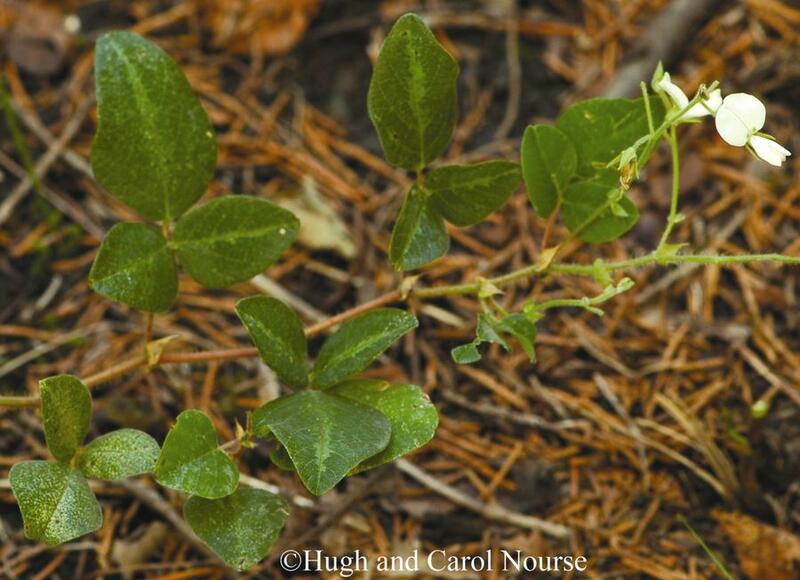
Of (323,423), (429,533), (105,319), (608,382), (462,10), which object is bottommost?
(429,533)

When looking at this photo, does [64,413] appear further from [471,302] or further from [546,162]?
[471,302]

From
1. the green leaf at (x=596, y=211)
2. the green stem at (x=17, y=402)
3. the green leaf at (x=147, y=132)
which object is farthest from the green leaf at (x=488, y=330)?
the green stem at (x=17, y=402)

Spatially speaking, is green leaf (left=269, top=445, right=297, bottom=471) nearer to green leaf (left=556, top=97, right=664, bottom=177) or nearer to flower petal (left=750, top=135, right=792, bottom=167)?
green leaf (left=556, top=97, right=664, bottom=177)

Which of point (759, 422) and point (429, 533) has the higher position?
point (759, 422)

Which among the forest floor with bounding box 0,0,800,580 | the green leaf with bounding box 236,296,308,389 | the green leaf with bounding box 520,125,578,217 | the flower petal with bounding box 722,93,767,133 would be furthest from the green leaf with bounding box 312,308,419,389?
the flower petal with bounding box 722,93,767,133

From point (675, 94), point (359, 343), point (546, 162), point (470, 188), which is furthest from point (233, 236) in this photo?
point (675, 94)

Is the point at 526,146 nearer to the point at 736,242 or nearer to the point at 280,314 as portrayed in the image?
the point at 280,314

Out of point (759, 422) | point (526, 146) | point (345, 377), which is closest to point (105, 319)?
point (345, 377)

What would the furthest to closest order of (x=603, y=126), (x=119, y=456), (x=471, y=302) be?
(x=471, y=302), (x=603, y=126), (x=119, y=456)
